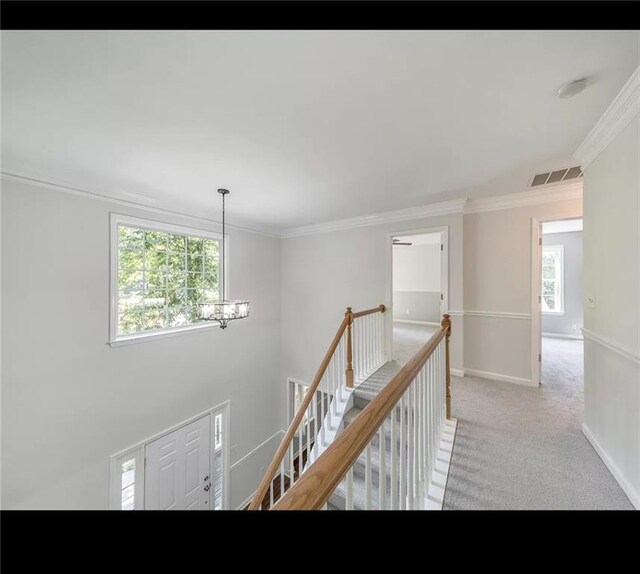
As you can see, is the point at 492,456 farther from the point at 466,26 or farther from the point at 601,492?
the point at 466,26

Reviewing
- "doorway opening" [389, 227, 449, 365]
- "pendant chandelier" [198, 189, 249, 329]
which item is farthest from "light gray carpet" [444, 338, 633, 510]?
"doorway opening" [389, 227, 449, 365]

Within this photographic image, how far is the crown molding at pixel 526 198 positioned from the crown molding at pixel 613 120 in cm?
95

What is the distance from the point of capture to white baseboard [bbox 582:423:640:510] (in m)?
1.34

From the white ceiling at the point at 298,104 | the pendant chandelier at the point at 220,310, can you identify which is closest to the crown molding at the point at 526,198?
the white ceiling at the point at 298,104

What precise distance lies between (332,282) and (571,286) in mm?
5158

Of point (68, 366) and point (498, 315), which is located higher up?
point (498, 315)

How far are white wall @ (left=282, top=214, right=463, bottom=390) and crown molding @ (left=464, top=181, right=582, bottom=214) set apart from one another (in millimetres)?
271

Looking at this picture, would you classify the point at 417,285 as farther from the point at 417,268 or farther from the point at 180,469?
the point at 180,469

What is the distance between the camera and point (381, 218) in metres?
3.78

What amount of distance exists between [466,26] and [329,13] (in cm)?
52

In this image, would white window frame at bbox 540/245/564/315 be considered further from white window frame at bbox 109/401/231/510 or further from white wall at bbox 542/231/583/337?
white window frame at bbox 109/401/231/510

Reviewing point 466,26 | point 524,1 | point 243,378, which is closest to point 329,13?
point 466,26

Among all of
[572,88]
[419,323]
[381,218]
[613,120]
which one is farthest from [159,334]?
[419,323]

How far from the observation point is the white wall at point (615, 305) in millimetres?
1359
